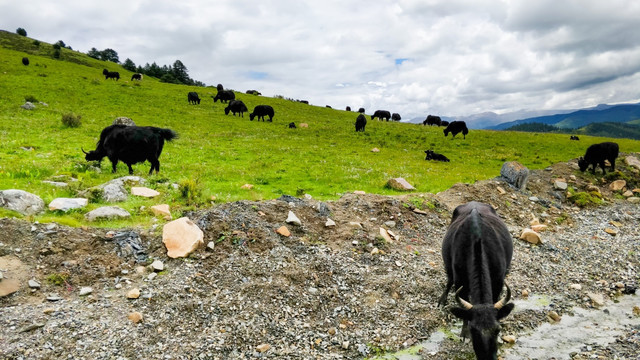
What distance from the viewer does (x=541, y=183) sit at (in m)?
20.8

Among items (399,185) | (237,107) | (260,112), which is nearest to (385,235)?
(399,185)

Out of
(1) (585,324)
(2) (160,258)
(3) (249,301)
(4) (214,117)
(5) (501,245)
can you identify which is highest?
(4) (214,117)

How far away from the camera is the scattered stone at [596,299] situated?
9993mm

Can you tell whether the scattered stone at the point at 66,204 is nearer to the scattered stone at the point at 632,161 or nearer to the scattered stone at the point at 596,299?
the scattered stone at the point at 596,299

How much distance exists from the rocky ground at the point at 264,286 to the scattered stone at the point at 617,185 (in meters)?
10.6

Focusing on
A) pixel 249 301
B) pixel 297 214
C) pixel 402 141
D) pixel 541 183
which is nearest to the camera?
pixel 249 301

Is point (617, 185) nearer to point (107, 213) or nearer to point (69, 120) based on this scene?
point (107, 213)

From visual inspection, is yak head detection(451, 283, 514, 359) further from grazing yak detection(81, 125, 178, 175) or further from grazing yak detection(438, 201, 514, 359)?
grazing yak detection(81, 125, 178, 175)

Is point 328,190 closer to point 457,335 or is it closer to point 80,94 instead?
point 457,335

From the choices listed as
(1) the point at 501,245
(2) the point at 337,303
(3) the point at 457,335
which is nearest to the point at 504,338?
(3) the point at 457,335

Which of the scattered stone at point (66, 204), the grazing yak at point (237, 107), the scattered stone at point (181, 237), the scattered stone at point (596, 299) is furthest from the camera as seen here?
the grazing yak at point (237, 107)

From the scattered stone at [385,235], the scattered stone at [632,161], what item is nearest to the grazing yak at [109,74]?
the scattered stone at [385,235]

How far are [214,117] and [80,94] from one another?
1839 centimetres

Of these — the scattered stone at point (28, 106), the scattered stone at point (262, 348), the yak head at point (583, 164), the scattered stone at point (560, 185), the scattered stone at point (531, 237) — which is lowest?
the scattered stone at point (262, 348)
